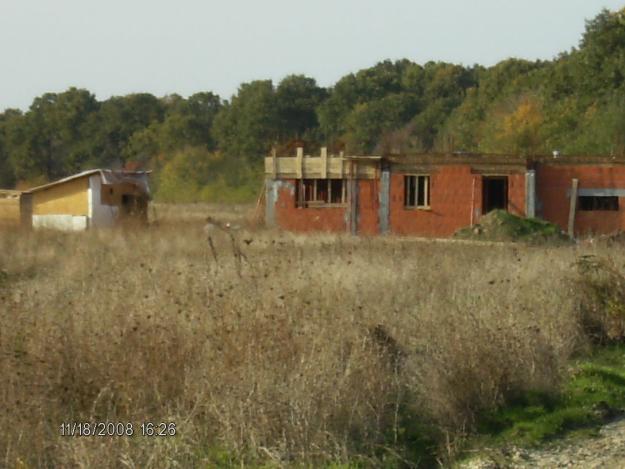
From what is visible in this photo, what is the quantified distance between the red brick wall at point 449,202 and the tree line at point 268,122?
2134cm

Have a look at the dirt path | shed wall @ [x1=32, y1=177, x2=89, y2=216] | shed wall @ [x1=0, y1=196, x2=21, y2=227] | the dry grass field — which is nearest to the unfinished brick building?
shed wall @ [x1=32, y1=177, x2=89, y2=216]

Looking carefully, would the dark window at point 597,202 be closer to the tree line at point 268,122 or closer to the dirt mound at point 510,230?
the dirt mound at point 510,230

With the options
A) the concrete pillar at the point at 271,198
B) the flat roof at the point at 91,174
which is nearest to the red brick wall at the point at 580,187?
the concrete pillar at the point at 271,198

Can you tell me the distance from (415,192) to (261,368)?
24947 mm

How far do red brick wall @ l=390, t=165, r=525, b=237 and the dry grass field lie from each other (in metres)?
19.5

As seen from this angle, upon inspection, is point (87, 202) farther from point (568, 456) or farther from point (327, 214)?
point (568, 456)

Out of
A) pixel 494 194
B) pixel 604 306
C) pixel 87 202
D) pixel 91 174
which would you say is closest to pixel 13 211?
pixel 87 202

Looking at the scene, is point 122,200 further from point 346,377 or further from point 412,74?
point 412,74

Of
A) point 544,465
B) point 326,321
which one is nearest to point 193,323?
point 326,321

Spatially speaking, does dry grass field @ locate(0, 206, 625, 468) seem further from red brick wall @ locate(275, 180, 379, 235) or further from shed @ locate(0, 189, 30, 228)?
shed @ locate(0, 189, 30, 228)

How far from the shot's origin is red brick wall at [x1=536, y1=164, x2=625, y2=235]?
102ft

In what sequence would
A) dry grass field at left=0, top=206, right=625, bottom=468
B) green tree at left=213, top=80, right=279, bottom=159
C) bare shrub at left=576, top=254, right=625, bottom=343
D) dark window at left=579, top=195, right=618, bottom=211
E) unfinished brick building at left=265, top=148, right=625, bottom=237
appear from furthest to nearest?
1. green tree at left=213, top=80, right=279, bottom=159
2. dark window at left=579, top=195, right=618, bottom=211
3. unfinished brick building at left=265, top=148, right=625, bottom=237
4. bare shrub at left=576, top=254, right=625, bottom=343
5. dry grass field at left=0, top=206, right=625, bottom=468

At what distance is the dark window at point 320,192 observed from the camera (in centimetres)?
3331

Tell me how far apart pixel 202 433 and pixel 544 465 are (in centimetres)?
259
